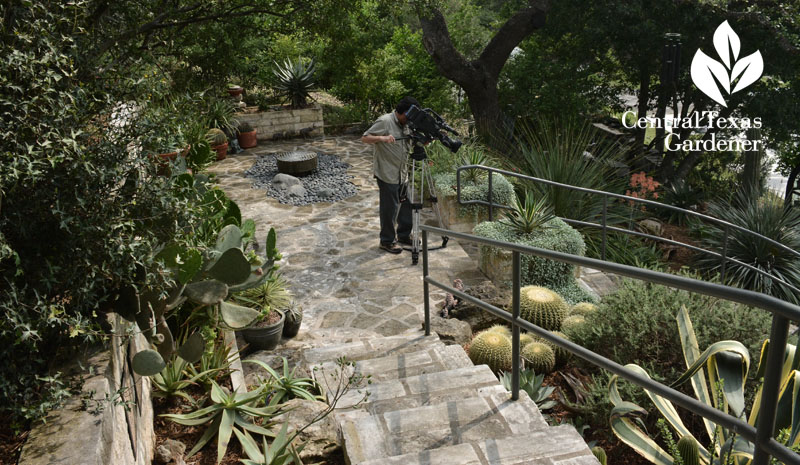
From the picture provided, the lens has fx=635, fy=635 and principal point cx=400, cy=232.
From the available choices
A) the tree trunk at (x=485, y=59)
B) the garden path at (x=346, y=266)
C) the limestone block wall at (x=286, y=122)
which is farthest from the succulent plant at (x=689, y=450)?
the limestone block wall at (x=286, y=122)

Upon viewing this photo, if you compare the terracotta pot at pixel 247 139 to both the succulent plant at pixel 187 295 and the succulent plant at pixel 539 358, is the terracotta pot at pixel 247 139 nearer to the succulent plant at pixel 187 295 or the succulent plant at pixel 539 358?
the succulent plant at pixel 187 295

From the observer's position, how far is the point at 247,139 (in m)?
11.7

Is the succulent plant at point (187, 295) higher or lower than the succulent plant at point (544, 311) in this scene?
higher

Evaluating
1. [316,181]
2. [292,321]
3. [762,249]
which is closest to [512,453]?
[292,321]

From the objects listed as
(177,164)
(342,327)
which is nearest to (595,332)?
(342,327)

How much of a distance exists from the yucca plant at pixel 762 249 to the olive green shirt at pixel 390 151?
157 inches

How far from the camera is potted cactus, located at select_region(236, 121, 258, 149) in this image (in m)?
11.7

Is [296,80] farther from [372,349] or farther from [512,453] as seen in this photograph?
[512,453]

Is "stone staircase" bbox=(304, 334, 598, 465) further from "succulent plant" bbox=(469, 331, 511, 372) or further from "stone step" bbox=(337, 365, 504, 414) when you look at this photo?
"succulent plant" bbox=(469, 331, 511, 372)

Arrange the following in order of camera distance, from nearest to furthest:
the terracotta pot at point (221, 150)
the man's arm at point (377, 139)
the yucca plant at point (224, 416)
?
the yucca plant at point (224, 416) < the man's arm at point (377, 139) < the terracotta pot at point (221, 150)

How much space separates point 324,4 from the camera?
5285 millimetres

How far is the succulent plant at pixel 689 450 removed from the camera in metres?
2.76

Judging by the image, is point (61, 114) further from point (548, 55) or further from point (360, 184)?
point (548, 55)

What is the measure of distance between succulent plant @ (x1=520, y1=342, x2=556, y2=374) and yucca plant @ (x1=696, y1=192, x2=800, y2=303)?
3982mm
